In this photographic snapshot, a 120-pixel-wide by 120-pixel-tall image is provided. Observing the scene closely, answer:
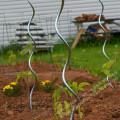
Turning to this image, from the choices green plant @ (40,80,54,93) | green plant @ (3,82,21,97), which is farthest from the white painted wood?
green plant @ (3,82,21,97)

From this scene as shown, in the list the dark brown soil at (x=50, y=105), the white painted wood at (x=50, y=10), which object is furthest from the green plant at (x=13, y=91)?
the white painted wood at (x=50, y=10)

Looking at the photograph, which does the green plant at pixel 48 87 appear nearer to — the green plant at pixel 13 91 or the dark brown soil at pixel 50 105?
the dark brown soil at pixel 50 105

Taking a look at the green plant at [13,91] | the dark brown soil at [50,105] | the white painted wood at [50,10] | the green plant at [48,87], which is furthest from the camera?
the white painted wood at [50,10]

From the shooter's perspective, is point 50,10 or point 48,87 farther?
point 50,10

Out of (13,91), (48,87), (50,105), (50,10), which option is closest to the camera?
(50,105)

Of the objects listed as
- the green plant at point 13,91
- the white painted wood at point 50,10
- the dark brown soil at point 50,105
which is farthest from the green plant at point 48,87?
the white painted wood at point 50,10

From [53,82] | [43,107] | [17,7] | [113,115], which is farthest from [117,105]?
[17,7]

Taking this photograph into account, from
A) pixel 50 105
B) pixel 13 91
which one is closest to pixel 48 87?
pixel 13 91

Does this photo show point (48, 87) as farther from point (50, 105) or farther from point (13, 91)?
point (50, 105)

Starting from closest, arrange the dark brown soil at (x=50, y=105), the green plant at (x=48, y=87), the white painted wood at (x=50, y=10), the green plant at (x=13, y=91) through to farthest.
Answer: the dark brown soil at (x=50, y=105) → the green plant at (x=13, y=91) → the green plant at (x=48, y=87) → the white painted wood at (x=50, y=10)

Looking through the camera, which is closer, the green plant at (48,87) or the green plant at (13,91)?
the green plant at (13,91)

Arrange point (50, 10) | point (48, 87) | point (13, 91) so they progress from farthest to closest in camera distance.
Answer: point (50, 10)
point (48, 87)
point (13, 91)

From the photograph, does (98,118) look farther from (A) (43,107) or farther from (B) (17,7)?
(B) (17,7)

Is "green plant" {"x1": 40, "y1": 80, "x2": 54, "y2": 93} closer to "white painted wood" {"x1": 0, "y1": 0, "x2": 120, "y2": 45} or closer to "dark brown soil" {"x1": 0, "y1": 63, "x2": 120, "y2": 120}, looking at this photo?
"dark brown soil" {"x1": 0, "y1": 63, "x2": 120, "y2": 120}
